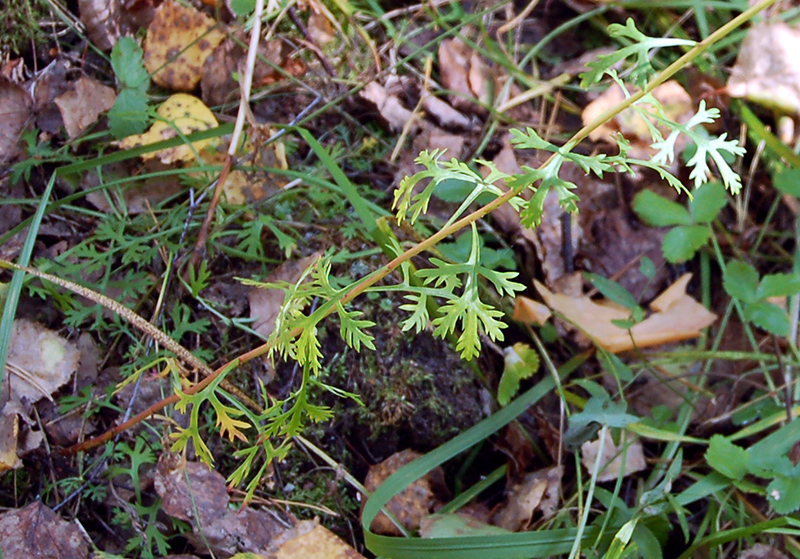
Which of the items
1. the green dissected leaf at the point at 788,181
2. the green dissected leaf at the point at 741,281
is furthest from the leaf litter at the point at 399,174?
the green dissected leaf at the point at 788,181

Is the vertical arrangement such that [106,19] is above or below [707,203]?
above

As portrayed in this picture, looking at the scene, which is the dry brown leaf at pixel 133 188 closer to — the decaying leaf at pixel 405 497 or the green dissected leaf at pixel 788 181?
the decaying leaf at pixel 405 497

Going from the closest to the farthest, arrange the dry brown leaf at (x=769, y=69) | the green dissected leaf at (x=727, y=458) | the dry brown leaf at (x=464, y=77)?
1. the green dissected leaf at (x=727, y=458)
2. the dry brown leaf at (x=464, y=77)
3. the dry brown leaf at (x=769, y=69)

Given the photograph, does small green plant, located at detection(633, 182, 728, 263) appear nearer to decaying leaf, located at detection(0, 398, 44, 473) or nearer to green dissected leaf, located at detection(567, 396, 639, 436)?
green dissected leaf, located at detection(567, 396, 639, 436)

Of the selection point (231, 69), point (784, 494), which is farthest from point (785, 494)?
point (231, 69)

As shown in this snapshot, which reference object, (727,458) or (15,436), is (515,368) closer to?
(727,458)

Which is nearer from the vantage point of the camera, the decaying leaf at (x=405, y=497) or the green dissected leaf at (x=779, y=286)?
the decaying leaf at (x=405, y=497)
